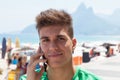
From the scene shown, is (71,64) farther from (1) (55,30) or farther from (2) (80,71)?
(1) (55,30)

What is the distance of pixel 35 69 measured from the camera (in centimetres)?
193

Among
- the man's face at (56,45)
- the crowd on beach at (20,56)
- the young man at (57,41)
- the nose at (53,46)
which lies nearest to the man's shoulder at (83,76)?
the young man at (57,41)

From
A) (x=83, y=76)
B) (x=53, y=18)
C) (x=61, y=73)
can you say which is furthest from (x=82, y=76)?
(x=53, y=18)

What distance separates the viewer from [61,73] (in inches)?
72.4

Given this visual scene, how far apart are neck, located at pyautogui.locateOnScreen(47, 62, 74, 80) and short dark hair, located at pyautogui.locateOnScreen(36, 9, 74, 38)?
257mm

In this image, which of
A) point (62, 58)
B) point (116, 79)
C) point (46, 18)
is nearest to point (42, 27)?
point (46, 18)

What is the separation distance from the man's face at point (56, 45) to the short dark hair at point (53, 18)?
0.03 m

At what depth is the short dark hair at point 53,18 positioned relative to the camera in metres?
1.75

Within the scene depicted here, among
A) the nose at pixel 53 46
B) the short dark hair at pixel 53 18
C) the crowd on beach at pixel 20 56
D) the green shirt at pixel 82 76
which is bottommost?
the crowd on beach at pixel 20 56

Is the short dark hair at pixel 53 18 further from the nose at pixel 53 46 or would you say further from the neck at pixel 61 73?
the neck at pixel 61 73

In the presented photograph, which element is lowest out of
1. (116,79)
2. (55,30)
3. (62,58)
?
(116,79)

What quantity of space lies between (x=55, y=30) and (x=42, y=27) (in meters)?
0.08

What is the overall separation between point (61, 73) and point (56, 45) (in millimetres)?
190

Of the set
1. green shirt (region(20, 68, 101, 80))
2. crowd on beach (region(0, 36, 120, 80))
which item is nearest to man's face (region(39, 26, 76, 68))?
green shirt (region(20, 68, 101, 80))
